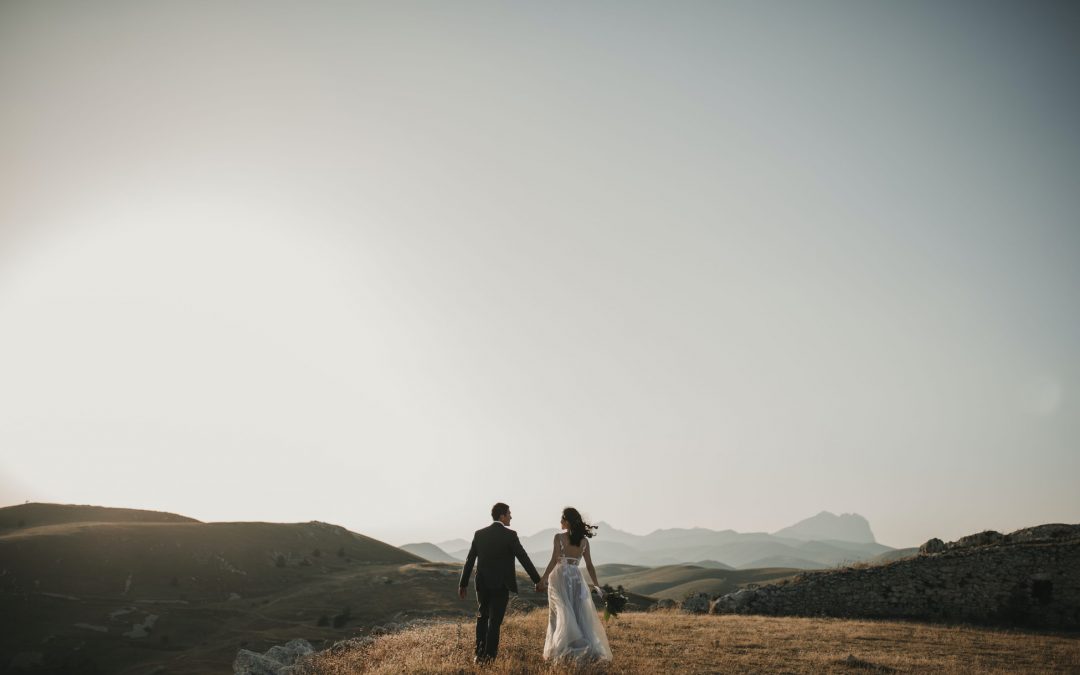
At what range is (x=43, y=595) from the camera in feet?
122

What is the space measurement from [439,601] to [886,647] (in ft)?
114

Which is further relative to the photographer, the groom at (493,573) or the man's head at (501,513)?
the man's head at (501,513)

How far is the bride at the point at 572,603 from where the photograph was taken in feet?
33.4

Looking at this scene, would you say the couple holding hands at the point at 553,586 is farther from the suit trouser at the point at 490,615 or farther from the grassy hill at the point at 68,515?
the grassy hill at the point at 68,515

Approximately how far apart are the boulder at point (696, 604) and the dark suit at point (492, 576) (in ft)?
59.3

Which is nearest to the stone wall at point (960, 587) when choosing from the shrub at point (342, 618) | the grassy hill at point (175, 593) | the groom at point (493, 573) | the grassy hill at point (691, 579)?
the groom at point (493, 573)

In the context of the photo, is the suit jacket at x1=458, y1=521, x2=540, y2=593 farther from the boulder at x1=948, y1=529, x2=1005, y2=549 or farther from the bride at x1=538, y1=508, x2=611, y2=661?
the boulder at x1=948, y1=529, x2=1005, y2=549

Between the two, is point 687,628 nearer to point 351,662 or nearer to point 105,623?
point 351,662

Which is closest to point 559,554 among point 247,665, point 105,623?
point 247,665

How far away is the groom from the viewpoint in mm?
9953

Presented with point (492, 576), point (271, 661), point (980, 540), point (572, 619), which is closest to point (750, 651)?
point (572, 619)

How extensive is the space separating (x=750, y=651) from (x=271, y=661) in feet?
44.7

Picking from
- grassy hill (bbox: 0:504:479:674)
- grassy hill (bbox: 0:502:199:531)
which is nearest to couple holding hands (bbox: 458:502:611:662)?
grassy hill (bbox: 0:504:479:674)

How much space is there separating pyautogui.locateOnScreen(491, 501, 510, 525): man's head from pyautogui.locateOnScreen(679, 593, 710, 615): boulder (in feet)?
61.0
